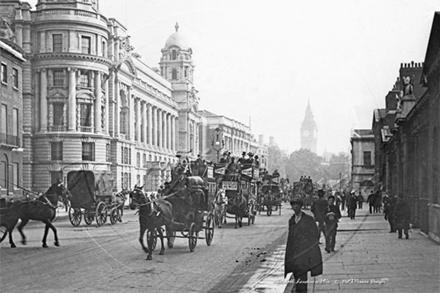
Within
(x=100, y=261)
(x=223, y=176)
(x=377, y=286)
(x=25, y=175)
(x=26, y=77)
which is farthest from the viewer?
(x=26, y=77)

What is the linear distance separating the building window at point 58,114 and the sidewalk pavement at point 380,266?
3898cm

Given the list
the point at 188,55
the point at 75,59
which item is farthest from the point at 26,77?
the point at 188,55

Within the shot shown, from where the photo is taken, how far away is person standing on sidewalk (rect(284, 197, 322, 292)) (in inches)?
388

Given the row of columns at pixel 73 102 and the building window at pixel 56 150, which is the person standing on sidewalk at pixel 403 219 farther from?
the row of columns at pixel 73 102

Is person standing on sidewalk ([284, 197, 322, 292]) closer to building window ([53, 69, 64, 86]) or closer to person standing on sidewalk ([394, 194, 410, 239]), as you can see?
person standing on sidewalk ([394, 194, 410, 239])

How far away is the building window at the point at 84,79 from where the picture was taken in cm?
6018

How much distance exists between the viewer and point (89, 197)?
2741 cm

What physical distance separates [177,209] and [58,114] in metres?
42.0

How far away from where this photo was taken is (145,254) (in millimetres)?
15867

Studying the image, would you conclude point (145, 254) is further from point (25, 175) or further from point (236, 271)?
point (25, 175)

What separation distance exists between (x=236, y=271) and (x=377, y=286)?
11.9 ft

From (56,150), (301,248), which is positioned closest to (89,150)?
(56,150)

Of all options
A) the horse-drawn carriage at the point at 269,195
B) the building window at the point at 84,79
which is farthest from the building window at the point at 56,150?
the horse-drawn carriage at the point at 269,195

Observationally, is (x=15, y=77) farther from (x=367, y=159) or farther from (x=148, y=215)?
(x=367, y=159)
